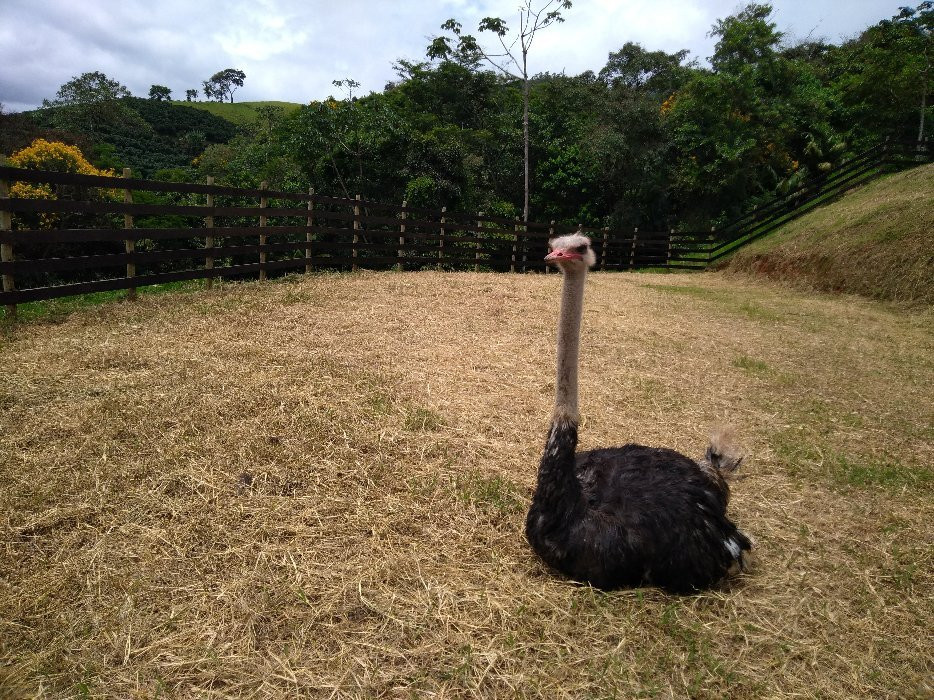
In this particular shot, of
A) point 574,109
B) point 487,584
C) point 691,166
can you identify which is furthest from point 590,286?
point 574,109

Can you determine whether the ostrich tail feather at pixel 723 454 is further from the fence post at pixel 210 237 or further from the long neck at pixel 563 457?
the fence post at pixel 210 237

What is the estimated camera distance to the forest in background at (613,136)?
16953 millimetres

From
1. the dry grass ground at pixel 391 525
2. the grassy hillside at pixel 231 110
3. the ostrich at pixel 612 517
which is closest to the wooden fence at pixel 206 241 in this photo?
the dry grass ground at pixel 391 525

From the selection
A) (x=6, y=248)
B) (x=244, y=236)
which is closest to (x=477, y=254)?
(x=244, y=236)

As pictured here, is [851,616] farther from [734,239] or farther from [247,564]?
[734,239]

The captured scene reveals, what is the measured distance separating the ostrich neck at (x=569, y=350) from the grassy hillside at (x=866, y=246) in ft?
33.3

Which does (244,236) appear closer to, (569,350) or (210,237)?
(210,237)

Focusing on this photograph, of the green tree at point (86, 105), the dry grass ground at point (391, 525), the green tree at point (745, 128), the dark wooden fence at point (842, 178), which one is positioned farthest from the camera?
the green tree at point (86, 105)

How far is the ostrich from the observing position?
2.18 metres

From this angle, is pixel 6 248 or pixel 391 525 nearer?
pixel 391 525

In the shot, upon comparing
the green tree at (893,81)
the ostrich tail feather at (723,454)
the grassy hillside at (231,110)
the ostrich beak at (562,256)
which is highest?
the grassy hillside at (231,110)

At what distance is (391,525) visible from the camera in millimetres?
2635

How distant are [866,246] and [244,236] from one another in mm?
11905

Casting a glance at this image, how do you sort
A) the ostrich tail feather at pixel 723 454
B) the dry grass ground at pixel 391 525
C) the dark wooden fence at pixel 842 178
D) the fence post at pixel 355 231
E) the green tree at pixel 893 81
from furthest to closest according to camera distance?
the green tree at pixel 893 81 < the dark wooden fence at pixel 842 178 < the fence post at pixel 355 231 < the ostrich tail feather at pixel 723 454 < the dry grass ground at pixel 391 525
